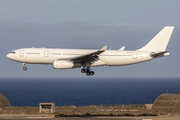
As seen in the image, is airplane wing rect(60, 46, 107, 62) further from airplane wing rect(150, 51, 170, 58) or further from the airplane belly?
airplane wing rect(150, 51, 170, 58)

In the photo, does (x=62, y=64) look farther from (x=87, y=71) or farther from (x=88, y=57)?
(x=87, y=71)

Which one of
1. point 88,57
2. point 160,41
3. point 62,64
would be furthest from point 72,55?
point 160,41

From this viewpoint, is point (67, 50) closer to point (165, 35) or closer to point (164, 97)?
point (165, 35)

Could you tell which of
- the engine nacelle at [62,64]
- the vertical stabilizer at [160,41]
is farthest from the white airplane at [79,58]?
the vertical stabilizer at [160,41]

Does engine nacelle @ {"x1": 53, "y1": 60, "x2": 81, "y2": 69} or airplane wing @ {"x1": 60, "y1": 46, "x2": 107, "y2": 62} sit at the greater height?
airplane wing @ {"x1": 60, "y1": 46, "x2": 107, "y2": 62}

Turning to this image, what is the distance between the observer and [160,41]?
6944cm

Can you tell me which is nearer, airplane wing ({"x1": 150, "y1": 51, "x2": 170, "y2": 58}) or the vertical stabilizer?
airplane wing ({"x1": 150, "y1": 51, "x2": 170, "y2": 58})

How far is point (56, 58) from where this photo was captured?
6612cm

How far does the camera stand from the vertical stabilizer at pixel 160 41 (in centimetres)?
6925

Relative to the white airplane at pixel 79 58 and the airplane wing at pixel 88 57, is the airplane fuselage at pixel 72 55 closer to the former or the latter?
the white airplane at pixel 79 58

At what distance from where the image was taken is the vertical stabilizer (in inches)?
2726

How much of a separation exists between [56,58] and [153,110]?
20570mm

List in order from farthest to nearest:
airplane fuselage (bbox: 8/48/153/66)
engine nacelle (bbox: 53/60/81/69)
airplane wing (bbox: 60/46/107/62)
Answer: airplane fuselage (bbox: 8/48/153/66), engine nacelle (bbox: 53/60/81/69), airplane wing (bbox: 60/46/107/62)

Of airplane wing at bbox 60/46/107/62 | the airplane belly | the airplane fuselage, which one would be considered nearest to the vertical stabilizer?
the airplane fuselage
